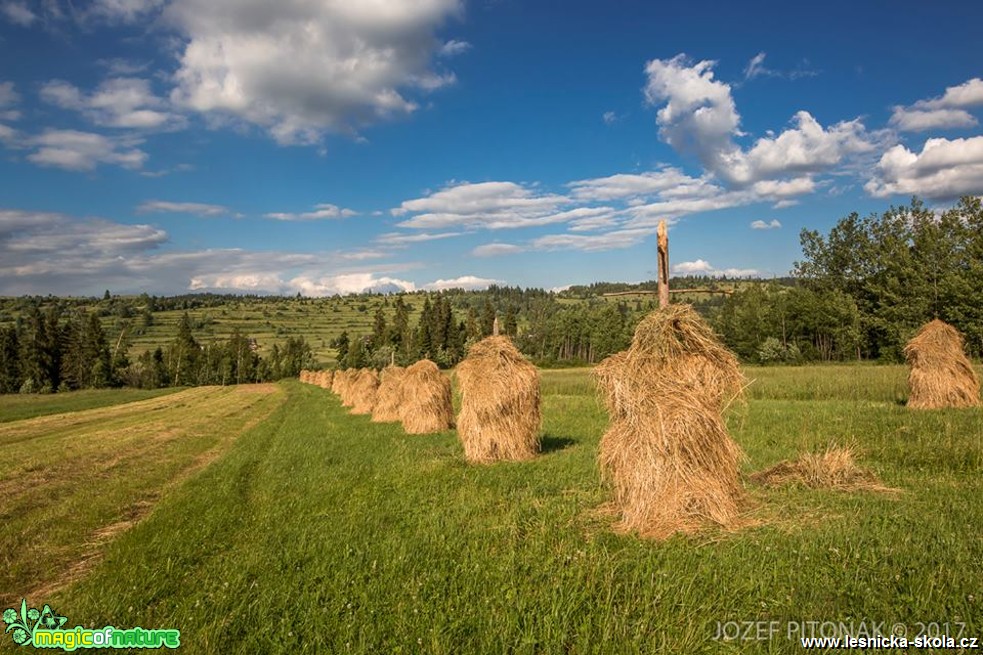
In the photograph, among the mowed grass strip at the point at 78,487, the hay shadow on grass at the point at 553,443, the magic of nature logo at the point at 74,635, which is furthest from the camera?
the hay shadow on grass at the point at 553,443

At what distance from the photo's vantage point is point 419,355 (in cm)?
10994

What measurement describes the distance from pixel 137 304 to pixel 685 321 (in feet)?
725

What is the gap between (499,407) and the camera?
14625 millimetres

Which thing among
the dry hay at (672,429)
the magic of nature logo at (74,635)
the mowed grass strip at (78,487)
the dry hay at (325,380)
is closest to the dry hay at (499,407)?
the dry hay at (672,429)

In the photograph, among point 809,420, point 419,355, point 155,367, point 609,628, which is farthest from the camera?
point 419,355

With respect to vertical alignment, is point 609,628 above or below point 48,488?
above

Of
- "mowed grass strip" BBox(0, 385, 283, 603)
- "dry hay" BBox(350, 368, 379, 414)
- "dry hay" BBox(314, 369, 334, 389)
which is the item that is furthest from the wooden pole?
"dry hay" BBox(314, 369, 334, 389)

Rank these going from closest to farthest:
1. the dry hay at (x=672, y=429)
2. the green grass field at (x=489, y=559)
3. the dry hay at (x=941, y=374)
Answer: the green grass field at (x=489, y=559) → the dry hay at (x=672, y=429) → the dry hay at (x=941, y=374)

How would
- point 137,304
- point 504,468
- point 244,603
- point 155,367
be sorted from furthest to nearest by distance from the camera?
point 137,304, point 155,367, point 504,468, point 244,603

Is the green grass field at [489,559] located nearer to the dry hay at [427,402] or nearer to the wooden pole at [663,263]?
the wooden pole at [663,263]

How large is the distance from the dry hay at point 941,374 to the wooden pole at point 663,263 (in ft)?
52.8

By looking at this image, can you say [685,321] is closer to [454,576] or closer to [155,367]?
[454,576]

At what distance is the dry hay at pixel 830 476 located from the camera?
9781mm

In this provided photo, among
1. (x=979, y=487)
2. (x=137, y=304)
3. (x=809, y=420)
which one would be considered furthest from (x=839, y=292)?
(x=137, y=304)
